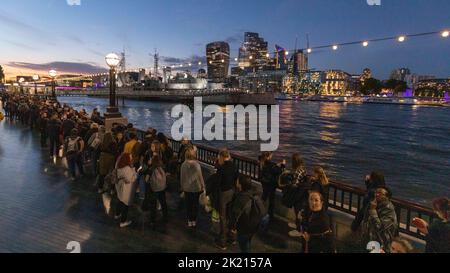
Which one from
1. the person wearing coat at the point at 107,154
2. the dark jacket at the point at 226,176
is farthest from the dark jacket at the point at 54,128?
the dark jacket at the point at 226,176

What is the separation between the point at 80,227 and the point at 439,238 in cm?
621

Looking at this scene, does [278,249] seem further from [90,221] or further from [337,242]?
[90,221]

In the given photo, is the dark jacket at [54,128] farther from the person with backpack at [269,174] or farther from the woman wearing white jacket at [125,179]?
the person with backpack at [269,174]

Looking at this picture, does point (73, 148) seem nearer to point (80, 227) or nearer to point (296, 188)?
point (80, 227)

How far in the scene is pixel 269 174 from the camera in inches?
282

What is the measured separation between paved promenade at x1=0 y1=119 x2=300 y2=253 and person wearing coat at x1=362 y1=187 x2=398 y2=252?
5.01ft

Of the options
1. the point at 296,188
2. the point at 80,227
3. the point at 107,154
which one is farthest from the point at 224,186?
the point at 107,154

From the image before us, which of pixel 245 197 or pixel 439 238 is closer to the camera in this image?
pixel 439 238

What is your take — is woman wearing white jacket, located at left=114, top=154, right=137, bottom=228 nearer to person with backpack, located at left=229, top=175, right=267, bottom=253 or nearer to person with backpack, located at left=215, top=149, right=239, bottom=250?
person with backpack, located at left=215, top=149, right=239, bottom=250

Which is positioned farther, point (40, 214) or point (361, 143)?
point (361, 143)
